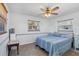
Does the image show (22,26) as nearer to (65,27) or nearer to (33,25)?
(33,25)

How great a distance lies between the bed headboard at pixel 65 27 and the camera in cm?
367

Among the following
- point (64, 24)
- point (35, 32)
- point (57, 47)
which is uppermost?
point (64, 24)

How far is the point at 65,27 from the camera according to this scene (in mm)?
4035

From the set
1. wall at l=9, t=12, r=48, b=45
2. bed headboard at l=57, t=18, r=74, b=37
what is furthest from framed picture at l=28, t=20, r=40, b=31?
bed headboard at l=57, t=18, r=74, b=37

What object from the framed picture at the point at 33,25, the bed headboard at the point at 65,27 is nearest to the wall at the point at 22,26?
the framed picture at the point at 33,25

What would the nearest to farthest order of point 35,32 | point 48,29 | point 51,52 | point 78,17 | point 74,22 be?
point 51,52, point 78,17, point 74,22, point 35,32, point 48,29

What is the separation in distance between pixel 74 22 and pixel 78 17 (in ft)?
1.06

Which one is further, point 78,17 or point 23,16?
point 23,16

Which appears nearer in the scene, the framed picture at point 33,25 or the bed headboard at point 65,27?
the bed headboard at point 65,27

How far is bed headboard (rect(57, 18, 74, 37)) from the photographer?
3.67 m

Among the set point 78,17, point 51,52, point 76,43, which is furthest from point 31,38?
point 78,17

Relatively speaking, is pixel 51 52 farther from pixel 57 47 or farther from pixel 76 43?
pixel 76 43

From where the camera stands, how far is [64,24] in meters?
4.07

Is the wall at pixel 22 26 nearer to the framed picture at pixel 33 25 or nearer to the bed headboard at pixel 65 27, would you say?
the framed picture at pixel 33 25
